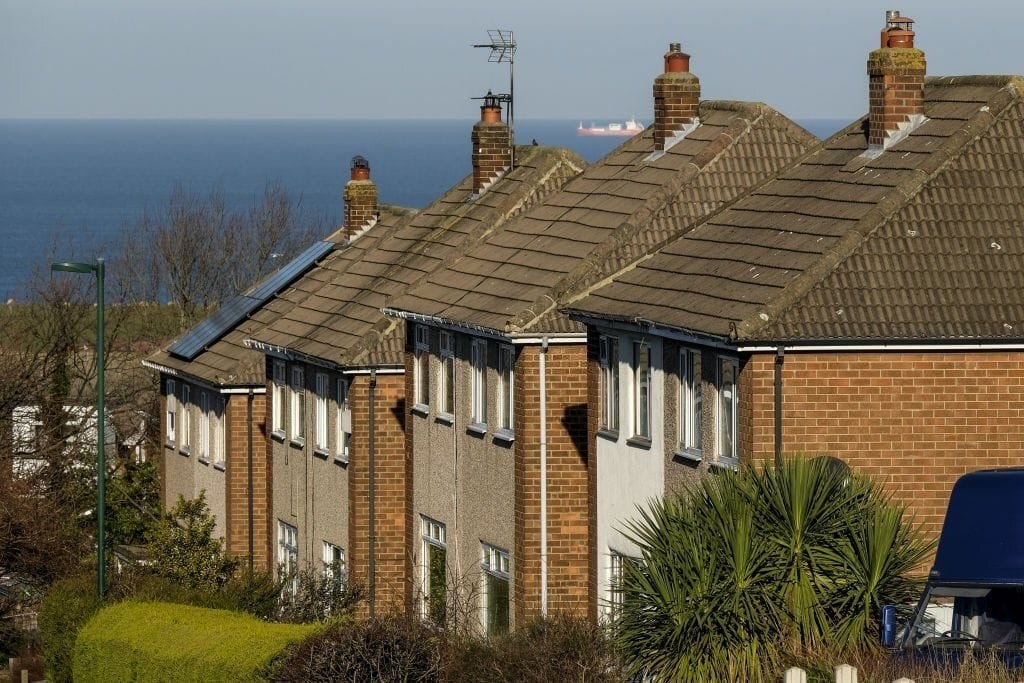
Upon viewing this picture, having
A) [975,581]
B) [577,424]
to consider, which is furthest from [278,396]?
[975,581]

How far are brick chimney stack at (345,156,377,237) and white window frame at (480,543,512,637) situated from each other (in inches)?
653

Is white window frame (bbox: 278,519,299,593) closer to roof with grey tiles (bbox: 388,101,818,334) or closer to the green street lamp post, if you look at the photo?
the green street lamp post

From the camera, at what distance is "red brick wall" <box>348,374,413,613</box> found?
128 ft

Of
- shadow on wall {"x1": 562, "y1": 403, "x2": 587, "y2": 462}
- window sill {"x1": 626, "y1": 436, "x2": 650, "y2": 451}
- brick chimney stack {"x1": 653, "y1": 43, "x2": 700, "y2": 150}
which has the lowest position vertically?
shadow on wall {"x1": 562, "y1": 403, "x2": 587, "y2": 462}

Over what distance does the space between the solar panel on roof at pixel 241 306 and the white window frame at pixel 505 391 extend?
16166mm

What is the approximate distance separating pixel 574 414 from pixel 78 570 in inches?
476

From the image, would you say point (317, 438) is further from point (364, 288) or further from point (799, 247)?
point (799, 247)

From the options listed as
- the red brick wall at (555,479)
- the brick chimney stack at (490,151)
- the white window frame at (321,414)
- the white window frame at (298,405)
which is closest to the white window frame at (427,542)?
the red brick wall at (555,479)

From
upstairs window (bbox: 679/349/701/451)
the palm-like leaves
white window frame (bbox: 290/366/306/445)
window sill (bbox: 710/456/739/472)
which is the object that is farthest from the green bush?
the palm-like leaves

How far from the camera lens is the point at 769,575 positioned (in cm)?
2158

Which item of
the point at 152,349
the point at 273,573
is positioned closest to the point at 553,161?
the point at 273,573

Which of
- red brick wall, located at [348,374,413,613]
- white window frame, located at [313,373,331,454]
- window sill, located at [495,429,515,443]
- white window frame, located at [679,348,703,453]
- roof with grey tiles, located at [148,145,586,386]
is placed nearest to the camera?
white window frame, located at [679,348,703,453]

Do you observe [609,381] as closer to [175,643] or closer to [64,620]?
[175,643]

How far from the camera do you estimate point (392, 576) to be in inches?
1529
